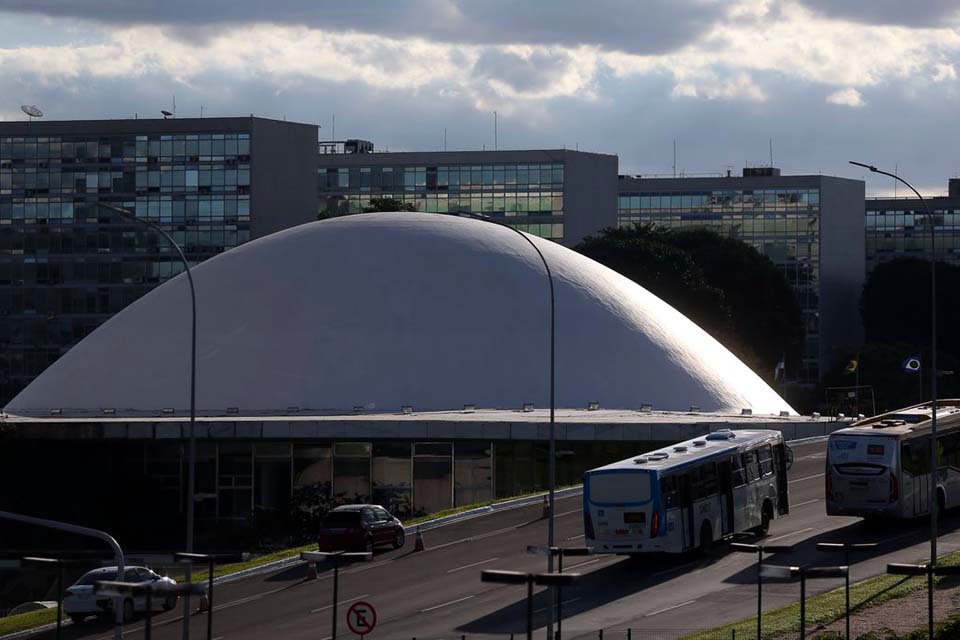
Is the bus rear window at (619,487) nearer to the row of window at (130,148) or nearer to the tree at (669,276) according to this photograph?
the tree at (669,276)

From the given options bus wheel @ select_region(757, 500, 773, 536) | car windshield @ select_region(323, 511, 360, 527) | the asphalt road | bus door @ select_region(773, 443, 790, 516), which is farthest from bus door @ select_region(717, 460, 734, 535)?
car windshield @ select_region(323, 511, 360, 527)

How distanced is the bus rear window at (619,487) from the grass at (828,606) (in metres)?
6.16

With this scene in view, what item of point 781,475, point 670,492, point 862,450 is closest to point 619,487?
point 670,492

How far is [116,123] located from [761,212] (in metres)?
78.2

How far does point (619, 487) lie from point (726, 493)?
192 inches

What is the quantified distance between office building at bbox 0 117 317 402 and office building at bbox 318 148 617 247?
23.0 meters

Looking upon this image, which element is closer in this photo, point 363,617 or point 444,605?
point 363,617

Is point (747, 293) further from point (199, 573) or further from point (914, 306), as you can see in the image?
point (199, 573)

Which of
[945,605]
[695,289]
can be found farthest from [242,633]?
[695,289]

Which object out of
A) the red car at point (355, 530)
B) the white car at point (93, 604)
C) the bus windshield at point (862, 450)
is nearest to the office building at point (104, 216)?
the red car at point (355, 530)

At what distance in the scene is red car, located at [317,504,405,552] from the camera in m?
53.8

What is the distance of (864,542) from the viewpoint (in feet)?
170

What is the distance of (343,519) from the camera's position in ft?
178

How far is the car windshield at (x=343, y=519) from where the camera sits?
5416 cm
